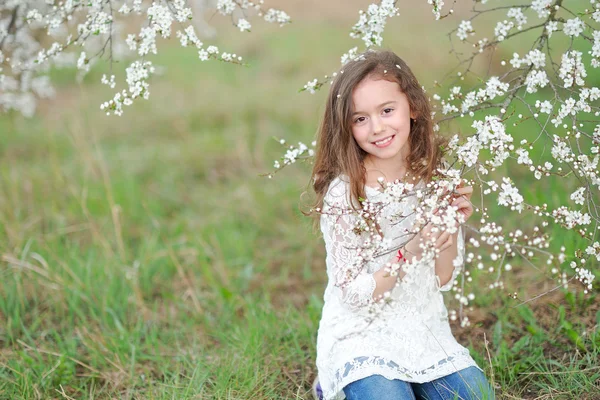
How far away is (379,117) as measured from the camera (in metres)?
2.23

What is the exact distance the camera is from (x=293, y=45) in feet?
26.4

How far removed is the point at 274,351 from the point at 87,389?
896 millimetres

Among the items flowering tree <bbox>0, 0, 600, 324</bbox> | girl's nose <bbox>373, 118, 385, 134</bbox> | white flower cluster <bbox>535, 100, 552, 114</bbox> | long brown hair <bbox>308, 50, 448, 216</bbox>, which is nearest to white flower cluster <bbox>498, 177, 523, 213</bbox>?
flowering tree <bbox>0, 0, 600, 324</bbox>

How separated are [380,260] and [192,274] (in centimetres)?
175

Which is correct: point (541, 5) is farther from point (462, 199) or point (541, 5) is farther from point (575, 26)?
point (462, 199)

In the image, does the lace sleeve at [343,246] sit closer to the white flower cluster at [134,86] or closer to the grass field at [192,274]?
the grass field at [192,274]

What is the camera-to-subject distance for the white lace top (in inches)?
84.7

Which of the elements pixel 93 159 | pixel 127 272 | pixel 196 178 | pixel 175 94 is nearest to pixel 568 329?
pixel 127 272

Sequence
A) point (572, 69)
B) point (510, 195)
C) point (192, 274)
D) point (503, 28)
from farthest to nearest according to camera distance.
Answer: point (192, 274) → point (503, 28) → point (572, 69) → point (510, 195)

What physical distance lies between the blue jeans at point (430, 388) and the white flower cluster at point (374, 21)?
4.23 ft

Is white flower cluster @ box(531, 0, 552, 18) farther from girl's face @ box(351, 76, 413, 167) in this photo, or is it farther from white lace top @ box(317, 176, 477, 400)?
white lace top @ box(317, 176, 477, 400)

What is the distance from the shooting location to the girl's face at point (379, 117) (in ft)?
7.30

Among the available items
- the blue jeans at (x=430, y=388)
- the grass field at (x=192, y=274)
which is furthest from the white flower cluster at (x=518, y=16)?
the blue jeans at (x=430, y=388)

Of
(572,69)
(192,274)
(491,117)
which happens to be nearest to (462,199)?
(491,117)
